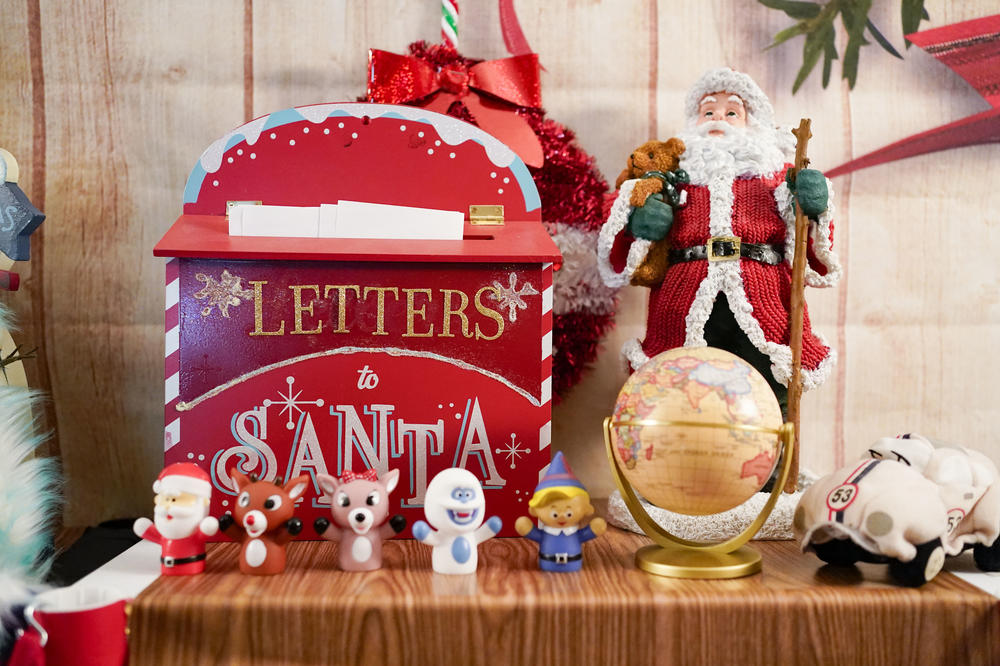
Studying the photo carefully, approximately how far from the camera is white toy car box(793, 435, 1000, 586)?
845 millimetres

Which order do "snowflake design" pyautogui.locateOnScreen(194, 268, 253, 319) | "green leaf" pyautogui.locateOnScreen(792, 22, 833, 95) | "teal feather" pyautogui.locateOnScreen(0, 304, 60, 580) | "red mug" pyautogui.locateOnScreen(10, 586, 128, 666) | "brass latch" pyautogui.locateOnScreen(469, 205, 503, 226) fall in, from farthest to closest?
"green leaf" pyautogui.locateOnScreen(792, 22, 833, 95)
"brass latch" pyautogui.locateOnScreen(469, 205, 503, 226)
"snowflake design" pyautogui.locateOnScreen(194, 268, 253, 319)
"teal feather" pyautogui.locateOnScreen(0, 304, 60, 580)
"red mug" pyautogui.locateOnScreen(10, 586, 128, 666)

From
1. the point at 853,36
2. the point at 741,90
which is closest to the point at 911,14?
the point at 853,36

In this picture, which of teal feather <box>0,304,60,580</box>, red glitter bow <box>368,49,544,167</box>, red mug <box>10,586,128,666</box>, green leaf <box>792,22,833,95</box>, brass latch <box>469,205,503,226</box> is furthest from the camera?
green leaf <box>792,22,833,95</box>

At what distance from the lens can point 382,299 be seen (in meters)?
1.06

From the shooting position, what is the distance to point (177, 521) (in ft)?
2.88

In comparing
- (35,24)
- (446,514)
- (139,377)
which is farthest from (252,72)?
(446,514)

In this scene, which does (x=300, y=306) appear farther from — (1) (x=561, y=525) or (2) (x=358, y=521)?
(1) (x=561, y=525)

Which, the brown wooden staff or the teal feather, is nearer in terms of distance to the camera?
the teal feather

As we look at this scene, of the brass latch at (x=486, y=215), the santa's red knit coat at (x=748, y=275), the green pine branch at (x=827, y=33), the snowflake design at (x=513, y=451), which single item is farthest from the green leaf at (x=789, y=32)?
the snowflake design at (x=513, y=451)

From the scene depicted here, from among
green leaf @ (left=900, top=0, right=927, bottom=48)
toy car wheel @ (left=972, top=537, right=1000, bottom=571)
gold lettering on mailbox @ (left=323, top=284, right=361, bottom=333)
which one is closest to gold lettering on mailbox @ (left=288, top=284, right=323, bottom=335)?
gold lettering on mailbox @ (left=323, top=284, right=361, bottom=333)

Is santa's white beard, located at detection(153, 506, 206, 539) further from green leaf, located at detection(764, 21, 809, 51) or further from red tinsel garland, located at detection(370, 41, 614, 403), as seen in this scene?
green leaf, located at detection(764, 21, 809, 51)

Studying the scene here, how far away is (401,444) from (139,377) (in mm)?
579

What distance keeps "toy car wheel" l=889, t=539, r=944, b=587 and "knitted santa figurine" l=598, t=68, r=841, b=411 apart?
324mm

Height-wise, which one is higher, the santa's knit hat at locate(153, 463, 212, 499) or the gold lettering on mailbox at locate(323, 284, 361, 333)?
the gold lettering on mailbox at locate(323, 284, 361, 333)
